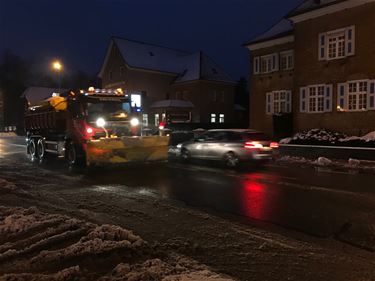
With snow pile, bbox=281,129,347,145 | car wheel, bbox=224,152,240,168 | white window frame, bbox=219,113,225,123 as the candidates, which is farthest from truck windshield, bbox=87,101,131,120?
white window frame, bbox=219,113,225,123

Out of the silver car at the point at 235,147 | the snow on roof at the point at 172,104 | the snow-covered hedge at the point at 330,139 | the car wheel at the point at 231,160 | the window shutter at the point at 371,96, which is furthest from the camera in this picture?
the snow on roof at the point at 172,104

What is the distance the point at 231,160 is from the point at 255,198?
6.28 m

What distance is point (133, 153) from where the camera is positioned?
46.9 ft

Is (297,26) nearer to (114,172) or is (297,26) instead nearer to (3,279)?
(114,172)

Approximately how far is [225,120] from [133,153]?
1537 inches

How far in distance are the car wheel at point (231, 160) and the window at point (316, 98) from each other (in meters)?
12.4

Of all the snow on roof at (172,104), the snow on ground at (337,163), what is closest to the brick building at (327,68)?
the snow on ground at (337,163)

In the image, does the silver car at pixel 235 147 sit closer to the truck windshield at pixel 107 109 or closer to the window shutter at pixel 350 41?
the truck windshield at pixel 107 109

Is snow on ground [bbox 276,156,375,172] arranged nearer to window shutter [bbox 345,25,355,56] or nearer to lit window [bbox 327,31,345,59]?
window shutter [bbox 345,25,355,56]

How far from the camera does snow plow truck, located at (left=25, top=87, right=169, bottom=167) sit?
540 inches

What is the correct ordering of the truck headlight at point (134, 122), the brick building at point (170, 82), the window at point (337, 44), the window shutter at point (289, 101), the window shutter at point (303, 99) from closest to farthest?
1. the truck headlight at point (134, 122)
2. the window at point (337, 44)
3. the window shutter at point (303, 99)
4. the window shutter at point (289, 101)
5. the brick building at point (170, 82)

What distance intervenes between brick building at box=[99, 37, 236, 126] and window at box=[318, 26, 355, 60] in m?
24.4

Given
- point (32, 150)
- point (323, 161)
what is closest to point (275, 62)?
point (323, 161)

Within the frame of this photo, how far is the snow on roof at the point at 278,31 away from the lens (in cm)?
3057
